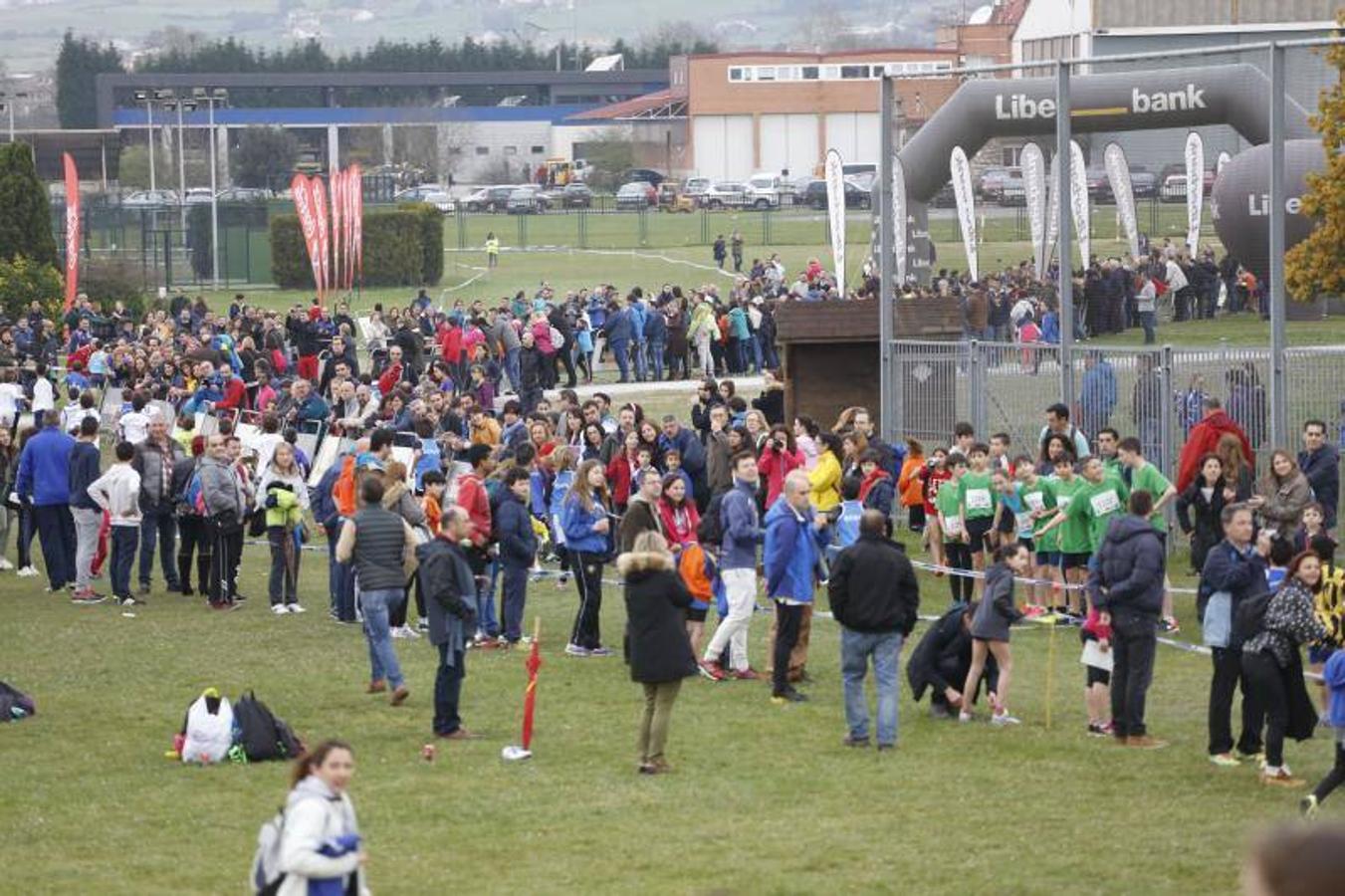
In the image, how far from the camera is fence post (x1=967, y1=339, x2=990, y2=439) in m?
23.5

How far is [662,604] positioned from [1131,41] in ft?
170

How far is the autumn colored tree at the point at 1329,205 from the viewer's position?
70.2 ft

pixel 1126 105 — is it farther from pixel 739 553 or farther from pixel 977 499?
pixel 739 553

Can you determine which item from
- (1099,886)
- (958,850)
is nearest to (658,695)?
(958,850)

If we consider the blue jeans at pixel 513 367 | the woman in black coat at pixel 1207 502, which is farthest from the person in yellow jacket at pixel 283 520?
the blue jeans at pixel 513 367

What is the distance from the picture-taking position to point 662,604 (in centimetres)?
1253

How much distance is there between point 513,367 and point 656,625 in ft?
84.5

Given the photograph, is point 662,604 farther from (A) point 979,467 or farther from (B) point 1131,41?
(B) point 1131,41

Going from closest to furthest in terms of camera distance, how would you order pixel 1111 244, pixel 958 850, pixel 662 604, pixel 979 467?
pixel 958 850 → pixel 662 604 → pixel 979 467 → pixel 1111 244

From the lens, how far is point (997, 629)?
14.0 m

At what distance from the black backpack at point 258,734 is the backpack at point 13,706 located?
2116 mm

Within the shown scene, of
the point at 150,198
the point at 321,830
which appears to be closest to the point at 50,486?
the point at 321,830

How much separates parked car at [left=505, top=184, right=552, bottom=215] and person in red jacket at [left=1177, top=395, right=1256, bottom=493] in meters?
74.1

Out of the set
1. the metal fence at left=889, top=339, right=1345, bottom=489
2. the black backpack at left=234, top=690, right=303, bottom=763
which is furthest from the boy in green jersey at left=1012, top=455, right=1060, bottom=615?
the black backpack at left=234, top=690, right=303, bottom=763
